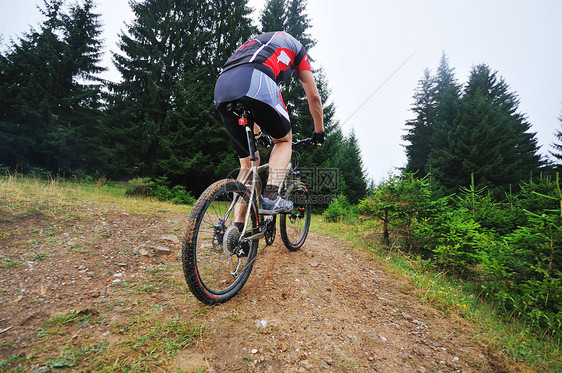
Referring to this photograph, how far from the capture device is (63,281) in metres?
1.80

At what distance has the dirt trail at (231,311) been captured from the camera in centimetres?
Answer: 124

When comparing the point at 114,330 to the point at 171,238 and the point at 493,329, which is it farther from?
the point at 493,329

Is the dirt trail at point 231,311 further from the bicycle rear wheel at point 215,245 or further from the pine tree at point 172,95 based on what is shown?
the pine tree at point 172,95

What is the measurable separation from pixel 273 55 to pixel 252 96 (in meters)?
0.50

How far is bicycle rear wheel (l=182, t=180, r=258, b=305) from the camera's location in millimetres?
1455

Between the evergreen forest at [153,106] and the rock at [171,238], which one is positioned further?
the evergreen forest at [153,106]

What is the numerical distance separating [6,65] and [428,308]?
24103mm

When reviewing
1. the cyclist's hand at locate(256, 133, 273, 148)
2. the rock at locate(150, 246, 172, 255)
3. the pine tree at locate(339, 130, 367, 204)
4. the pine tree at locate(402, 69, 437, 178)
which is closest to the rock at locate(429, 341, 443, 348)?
the cyclist's hand at locate(256, 133, 273, 148)

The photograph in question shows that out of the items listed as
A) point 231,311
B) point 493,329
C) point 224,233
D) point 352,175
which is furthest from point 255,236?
point 352,175

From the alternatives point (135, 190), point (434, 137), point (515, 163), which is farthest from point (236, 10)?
point (515, 163)

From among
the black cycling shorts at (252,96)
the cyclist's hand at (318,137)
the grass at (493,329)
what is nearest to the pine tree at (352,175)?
the grass at (493,329)

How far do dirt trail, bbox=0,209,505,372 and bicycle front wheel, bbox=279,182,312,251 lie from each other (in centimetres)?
49

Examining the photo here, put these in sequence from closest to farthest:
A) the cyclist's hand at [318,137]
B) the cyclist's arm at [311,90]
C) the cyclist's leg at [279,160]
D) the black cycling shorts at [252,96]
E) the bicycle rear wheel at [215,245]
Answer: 1. the bicycle rear wheel at [215,245]
2. the black cycling shorts at [252,96]
3. the cyclist's leg at [279,160]
4. the cyclist's arm at [311,90]
5. the cyclist's hand at [318,137]

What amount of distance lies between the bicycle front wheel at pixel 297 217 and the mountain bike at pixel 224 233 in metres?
0.78
